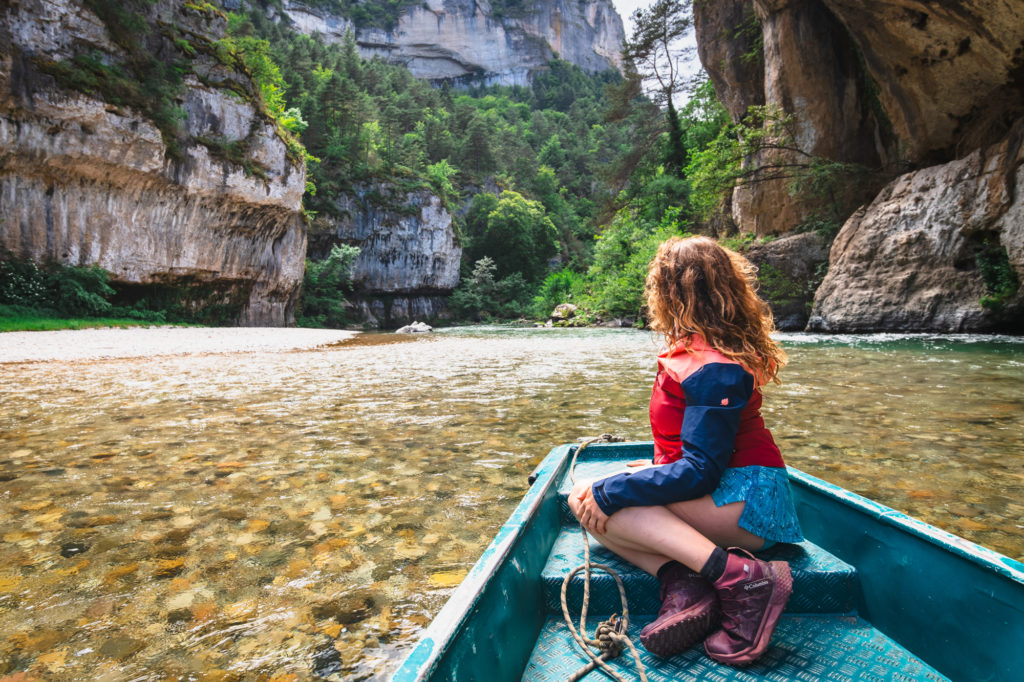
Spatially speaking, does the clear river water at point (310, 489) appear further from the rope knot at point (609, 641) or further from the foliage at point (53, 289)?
the foliage at point (53, 289)

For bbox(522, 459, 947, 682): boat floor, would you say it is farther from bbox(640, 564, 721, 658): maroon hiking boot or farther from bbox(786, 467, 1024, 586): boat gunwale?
bbox(786, 467, 1024, 586): boat gunwale

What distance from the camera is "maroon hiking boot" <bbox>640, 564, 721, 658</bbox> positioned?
4.53ft

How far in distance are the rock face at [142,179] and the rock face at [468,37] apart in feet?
193

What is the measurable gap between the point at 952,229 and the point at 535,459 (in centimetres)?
1207

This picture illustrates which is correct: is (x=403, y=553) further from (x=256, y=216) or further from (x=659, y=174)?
(x=659, y=174)

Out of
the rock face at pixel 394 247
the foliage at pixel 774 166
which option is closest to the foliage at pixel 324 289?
the rock face at pixel 394 247

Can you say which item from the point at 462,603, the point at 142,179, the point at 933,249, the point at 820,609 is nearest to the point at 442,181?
the point at 142,179

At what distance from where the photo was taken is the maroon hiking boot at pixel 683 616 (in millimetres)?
1381

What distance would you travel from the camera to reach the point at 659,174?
28516 millimetres

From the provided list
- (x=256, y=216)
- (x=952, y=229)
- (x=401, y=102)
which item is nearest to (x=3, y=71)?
(x=256, y=216)

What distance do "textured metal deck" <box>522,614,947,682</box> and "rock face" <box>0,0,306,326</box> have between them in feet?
66.8

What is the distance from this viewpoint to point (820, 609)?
1.60 meters

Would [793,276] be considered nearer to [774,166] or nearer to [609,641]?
[774,166]

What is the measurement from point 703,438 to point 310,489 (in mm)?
2352
